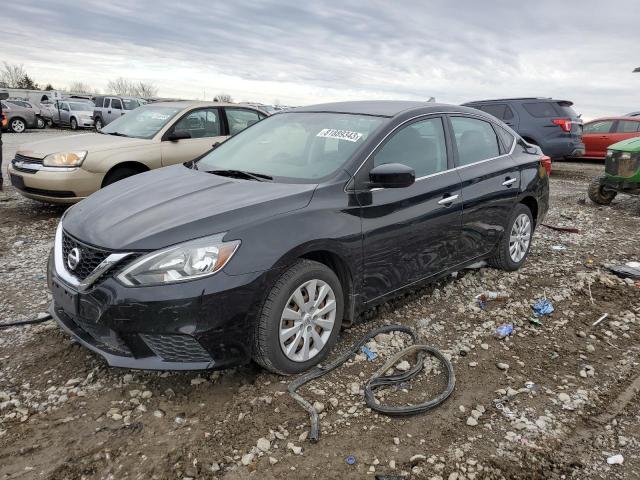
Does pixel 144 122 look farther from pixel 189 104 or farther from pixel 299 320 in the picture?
pixel 299 320

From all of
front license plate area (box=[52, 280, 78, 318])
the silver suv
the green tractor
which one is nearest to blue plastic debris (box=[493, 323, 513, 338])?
front license plate area (box=[52, 280, 78, 318])

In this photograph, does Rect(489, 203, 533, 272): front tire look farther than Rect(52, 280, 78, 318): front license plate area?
Yes

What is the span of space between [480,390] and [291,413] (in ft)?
3.83

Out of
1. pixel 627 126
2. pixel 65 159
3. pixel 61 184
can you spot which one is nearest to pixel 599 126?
pixel 627 126

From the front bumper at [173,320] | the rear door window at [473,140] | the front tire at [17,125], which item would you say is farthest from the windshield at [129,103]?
the front bumper at [173,320]

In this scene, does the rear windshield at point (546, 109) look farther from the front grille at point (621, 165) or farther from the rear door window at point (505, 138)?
the rear door window at point (505, 138)

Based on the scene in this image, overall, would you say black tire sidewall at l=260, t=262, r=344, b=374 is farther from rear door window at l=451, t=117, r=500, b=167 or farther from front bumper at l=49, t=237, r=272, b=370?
rear door window at l=451, t=117, r=500, b=167

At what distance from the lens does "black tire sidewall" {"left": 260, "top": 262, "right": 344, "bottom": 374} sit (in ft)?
9.11

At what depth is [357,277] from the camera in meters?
3.26

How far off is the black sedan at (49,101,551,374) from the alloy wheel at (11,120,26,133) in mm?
23754

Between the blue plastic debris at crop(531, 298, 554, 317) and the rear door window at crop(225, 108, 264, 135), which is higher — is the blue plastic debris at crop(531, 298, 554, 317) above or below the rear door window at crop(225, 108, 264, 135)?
below

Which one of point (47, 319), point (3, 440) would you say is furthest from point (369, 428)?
point (47, 319)

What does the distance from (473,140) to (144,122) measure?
487cm

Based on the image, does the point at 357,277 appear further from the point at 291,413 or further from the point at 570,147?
the point at 570,147
